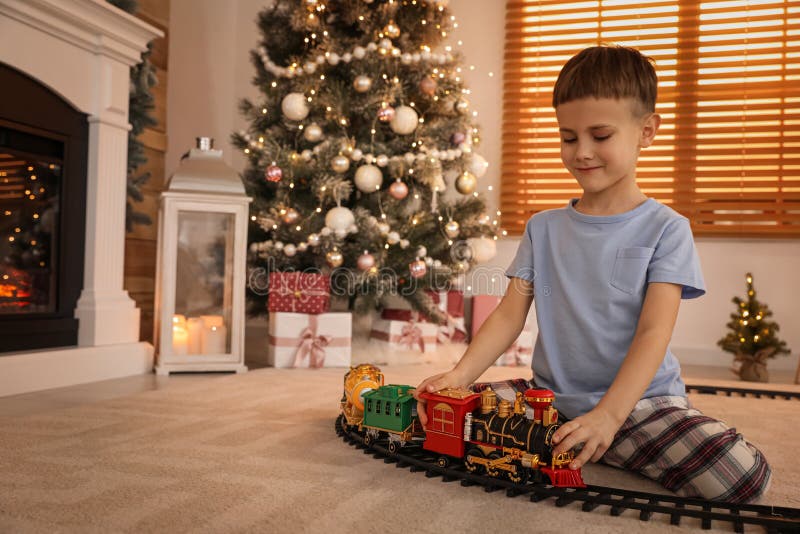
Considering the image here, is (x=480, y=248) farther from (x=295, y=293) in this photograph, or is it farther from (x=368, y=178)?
(x=295, y=293)

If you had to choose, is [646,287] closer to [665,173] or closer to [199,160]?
[199,160]

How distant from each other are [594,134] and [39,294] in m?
2.00

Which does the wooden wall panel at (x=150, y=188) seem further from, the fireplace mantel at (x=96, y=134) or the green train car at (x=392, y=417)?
the green train car at (x=392, y=417)

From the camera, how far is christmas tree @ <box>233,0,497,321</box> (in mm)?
2973

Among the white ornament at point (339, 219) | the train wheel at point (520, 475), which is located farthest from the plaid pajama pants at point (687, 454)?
the white ornament at point (339, 219)

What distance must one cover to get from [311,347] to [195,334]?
1.56 feet

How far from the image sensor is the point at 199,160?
2.63 meters

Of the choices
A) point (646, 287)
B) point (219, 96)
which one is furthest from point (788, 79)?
point (219, 96)

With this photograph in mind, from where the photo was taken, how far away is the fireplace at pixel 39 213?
2242 mm

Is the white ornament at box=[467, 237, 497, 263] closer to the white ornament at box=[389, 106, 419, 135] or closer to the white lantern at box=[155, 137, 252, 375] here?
the white ornament at box=[389, 106, 419, 135]

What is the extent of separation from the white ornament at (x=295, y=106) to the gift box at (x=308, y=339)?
900 millimetres

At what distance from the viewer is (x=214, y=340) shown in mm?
2639

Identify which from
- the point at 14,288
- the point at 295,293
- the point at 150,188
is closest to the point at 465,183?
the point at 295,293

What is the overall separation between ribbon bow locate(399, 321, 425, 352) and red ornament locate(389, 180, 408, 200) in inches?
23.2
